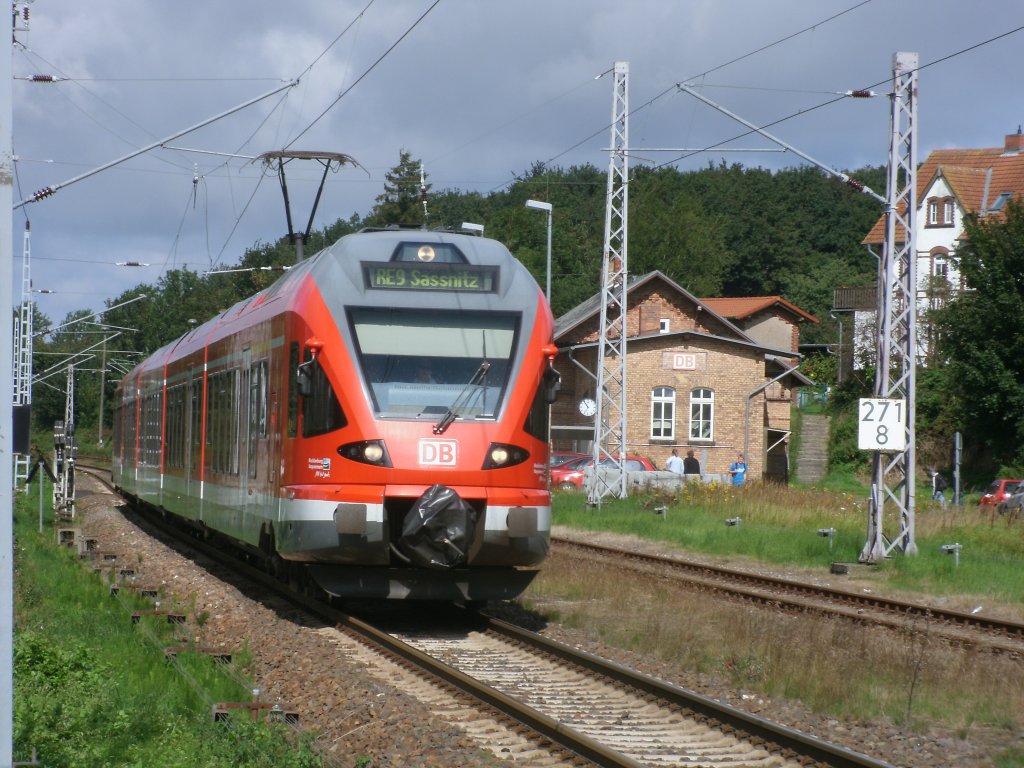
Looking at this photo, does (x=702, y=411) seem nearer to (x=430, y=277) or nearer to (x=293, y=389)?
(x=430, y=277)

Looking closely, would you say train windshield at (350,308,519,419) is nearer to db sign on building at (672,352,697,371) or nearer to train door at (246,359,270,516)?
train door at (246,359,270,516)

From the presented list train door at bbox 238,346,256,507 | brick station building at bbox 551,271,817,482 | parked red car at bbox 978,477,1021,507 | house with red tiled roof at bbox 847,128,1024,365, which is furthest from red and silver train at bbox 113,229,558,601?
house with red tiled roof at bbox 847,128,1024,365

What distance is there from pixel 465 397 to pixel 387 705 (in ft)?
12.5

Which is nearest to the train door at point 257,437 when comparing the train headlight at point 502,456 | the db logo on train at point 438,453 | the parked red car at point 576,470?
the db logo on train at point 438,453

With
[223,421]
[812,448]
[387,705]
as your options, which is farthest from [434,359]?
[812,448]

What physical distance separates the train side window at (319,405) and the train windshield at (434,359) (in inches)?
12.8

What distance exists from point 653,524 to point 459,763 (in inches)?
781

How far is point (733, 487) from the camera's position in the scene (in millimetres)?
32219

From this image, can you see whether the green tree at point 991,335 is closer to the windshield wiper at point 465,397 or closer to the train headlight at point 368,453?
the windshield wiper at point 465,397

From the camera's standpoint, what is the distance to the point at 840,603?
1598 centimetres

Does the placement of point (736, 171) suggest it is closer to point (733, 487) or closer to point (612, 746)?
point (733, 487)

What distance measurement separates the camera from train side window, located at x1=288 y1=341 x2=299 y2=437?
12297 mm

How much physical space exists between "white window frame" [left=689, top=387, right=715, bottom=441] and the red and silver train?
1535 inches

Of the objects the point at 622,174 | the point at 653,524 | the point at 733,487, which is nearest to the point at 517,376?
the point at 653,524
